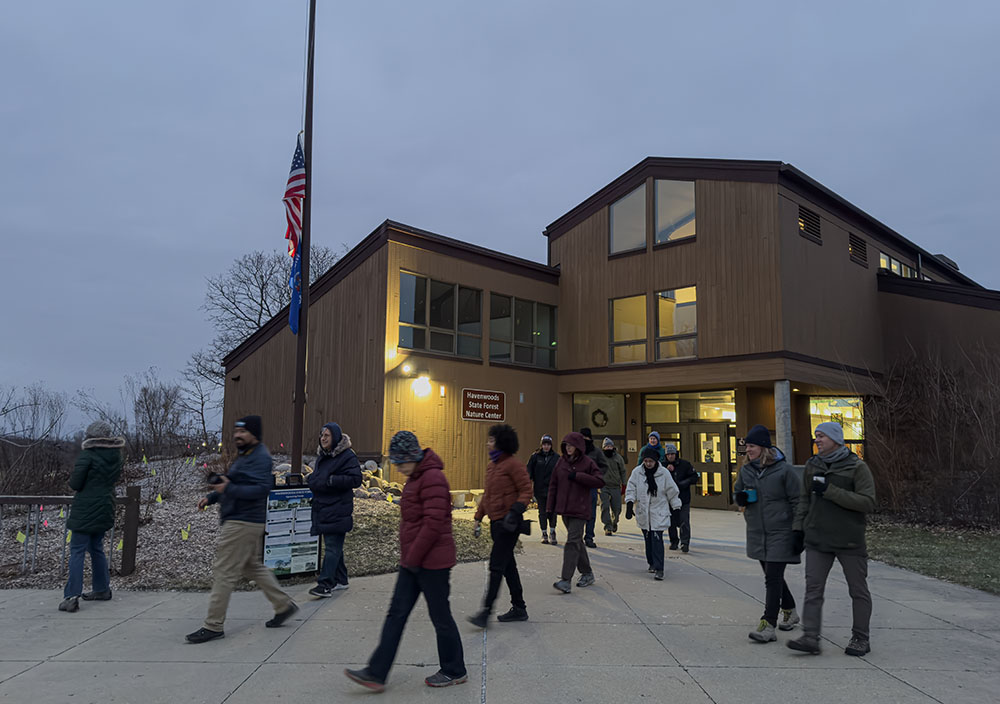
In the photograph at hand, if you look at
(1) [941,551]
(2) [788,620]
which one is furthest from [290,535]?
(1) [941,551]

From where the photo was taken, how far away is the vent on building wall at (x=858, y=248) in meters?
20.4

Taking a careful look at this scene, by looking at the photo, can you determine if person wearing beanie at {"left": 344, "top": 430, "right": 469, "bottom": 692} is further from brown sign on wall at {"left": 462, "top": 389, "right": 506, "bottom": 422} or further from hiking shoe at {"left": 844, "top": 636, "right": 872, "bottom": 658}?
brown sign on wall at {"left": 462, "top": 389, "right": 506, "bottom": 422}

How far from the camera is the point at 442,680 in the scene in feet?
15.3

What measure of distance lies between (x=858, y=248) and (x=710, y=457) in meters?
8.15

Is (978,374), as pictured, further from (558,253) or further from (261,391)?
(261,391)

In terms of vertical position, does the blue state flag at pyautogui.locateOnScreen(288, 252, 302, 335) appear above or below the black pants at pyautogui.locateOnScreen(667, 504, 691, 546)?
above

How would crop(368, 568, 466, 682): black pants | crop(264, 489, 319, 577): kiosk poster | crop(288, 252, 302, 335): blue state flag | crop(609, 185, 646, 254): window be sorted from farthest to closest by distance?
crop(609, 185, 646, 254): window, crop(288, 252, 302, 335): blue state flag, crop(264, 489, 319, 577): kiosk poster, crop(368, 568, 466, 682): black pants

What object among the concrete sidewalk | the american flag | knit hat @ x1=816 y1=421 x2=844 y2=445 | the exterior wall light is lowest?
the concrete sidewalk

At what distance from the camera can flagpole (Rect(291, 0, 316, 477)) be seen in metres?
10.1

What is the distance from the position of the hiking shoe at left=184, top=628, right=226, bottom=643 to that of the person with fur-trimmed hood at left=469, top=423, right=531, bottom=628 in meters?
2.14

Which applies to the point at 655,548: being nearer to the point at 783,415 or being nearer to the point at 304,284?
the point at 304,284

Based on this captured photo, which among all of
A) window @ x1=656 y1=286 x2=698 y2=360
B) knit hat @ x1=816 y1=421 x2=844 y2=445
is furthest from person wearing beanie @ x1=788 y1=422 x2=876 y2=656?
window @ x1=656 y1=286 x2=698 y2=360

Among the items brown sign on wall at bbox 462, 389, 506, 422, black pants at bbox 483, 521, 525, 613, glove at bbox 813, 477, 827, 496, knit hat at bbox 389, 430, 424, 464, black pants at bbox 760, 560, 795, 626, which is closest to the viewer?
knit hat at bbox 389, 430, 424, 464

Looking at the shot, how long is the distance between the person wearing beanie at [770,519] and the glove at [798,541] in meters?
0.01
